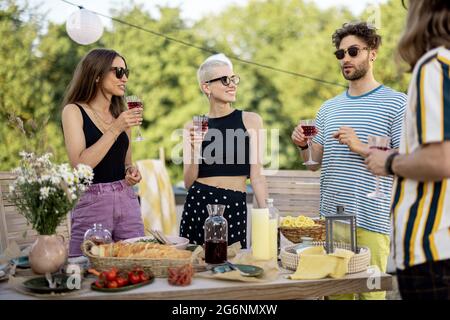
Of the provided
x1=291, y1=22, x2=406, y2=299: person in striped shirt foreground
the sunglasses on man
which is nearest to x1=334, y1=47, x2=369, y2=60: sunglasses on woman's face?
x1=291, y1=22, x2=406, y2=299: person in striped shirt foreground

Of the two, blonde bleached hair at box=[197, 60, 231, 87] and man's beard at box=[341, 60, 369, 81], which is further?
blonde bleached hair at box=[197, 60, 231, 87]

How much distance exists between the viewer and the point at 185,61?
7.35 meters

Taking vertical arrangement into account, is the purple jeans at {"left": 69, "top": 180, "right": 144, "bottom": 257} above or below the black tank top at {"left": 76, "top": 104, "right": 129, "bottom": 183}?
Answer: below

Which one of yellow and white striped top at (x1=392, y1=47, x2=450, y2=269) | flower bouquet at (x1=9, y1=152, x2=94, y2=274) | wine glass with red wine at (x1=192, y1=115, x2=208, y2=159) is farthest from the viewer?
wine glass with red wine at (x1=192, y1=115, x2=208, y2=159)

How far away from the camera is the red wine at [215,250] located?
2410 millimetres

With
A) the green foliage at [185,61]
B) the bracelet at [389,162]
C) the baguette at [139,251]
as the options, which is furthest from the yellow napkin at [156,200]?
the bracelet at [389,162]

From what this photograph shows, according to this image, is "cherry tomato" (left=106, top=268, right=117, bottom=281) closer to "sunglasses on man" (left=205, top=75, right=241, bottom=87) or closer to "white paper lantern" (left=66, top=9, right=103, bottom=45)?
"sunglasses on man" (left=205, top=75, right=241, bottom=87)

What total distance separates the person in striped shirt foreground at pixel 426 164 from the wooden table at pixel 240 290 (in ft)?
1.88

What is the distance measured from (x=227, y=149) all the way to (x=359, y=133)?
29.5 inches

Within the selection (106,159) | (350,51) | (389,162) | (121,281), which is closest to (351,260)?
(389,162)

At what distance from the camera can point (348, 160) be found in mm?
3055

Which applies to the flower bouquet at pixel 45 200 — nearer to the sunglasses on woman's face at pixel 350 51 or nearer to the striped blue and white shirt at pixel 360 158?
the striped blue and white shirt at pixel 360 158

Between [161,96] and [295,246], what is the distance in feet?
16.6

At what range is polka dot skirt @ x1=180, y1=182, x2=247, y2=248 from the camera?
3.25 meters
